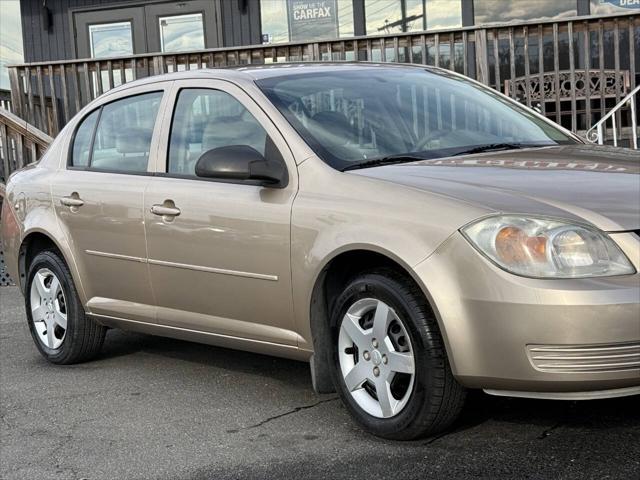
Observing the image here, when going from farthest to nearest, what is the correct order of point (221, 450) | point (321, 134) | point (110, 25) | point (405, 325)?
point (110, 25) < point (321, 134) < point (221, 450) < point (405, 325)

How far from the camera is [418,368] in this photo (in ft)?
13.0

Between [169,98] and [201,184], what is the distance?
2.32ft

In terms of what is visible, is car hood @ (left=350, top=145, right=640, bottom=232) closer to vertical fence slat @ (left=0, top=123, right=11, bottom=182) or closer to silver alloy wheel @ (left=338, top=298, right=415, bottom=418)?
silver alloy wheel @ (left=338, top=298, right=415, bottom=418)

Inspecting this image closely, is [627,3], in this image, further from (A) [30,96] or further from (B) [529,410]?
(B) [529,410]

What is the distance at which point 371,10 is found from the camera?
46.6 feet

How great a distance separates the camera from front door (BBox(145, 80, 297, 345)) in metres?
4.55

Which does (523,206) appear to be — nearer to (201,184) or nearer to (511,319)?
(511,319)

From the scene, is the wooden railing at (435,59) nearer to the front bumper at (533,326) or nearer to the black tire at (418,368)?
the black tire at (418,368)

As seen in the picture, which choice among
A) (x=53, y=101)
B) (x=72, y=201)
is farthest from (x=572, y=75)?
(x=72, y=201)

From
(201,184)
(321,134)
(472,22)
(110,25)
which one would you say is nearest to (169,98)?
(201,184)

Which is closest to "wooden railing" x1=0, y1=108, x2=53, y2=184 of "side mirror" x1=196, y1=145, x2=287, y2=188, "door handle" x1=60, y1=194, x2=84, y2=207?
"door handle" x1=60, y1=194, x2=84, y2=207

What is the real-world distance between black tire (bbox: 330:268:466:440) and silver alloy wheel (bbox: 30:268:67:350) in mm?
2577

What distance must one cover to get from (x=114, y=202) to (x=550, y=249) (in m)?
2.67

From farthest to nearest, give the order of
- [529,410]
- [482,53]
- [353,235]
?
[482,53], [529,410], [353,235]
